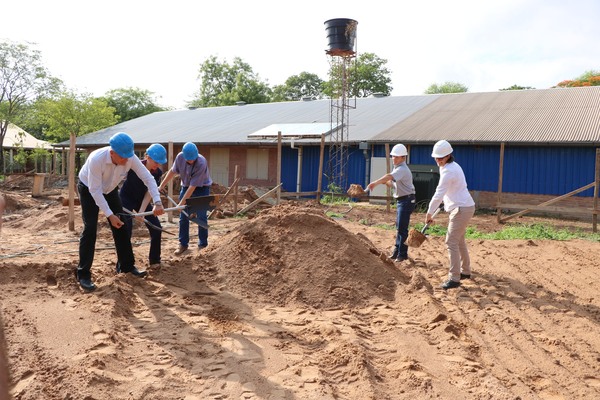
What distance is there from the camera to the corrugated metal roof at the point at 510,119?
1698 centimetres

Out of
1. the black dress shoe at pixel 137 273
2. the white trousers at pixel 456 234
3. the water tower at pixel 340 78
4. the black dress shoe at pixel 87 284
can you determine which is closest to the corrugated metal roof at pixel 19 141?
the water tower at pixel 340 78

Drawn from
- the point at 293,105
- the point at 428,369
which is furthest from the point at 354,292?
the point at 293,105

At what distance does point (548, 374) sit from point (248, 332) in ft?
7.84

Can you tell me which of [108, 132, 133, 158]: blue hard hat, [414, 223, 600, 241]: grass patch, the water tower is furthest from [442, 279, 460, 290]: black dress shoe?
the water tower

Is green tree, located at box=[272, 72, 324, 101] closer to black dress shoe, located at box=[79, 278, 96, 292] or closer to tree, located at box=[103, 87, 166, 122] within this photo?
tree, located at box=[103, 87, 166, 122]

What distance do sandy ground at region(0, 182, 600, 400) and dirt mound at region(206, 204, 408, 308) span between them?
2 cm

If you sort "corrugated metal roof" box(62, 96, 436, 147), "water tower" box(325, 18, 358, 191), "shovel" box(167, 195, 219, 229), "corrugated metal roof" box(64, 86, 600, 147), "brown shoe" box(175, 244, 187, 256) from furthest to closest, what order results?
"corrugated metal roof" box(62, 96, 436, 147), "water tower" box(325, 18, 358, 191), "corrugated metal roof" box(64, 86, 600, 147), "brown shoe" box(175, 244, 187, 256), "shovel" box(167, 195, 219, 229)

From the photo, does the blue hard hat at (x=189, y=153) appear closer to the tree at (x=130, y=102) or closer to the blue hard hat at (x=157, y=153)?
the blue hard hat at (x=157, y=153)

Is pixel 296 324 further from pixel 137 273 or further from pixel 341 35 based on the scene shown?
pixel 341 35

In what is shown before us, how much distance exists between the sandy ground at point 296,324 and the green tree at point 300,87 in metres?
51.3

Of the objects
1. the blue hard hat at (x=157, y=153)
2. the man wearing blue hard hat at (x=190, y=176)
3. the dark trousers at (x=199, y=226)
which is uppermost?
the blue hard hat at (x=157, y=153)

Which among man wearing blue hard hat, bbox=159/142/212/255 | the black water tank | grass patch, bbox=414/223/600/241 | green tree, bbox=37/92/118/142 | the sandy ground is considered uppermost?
the black water tank

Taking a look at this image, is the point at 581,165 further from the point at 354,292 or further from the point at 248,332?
the point at 248,332

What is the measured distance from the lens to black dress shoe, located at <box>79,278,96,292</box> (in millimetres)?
5496
